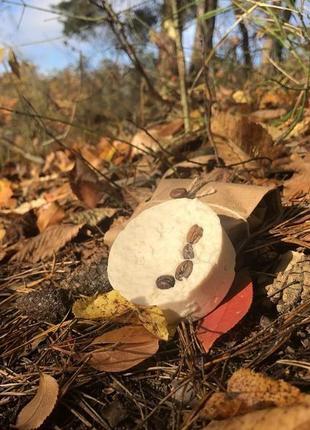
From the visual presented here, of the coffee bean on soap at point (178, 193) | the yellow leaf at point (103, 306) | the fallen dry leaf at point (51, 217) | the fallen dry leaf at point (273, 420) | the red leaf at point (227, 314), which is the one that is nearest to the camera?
the fallen dry leaf at point (273, 420)

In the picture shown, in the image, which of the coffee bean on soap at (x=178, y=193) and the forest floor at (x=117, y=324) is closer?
the forest floor at (x=117, y=324)

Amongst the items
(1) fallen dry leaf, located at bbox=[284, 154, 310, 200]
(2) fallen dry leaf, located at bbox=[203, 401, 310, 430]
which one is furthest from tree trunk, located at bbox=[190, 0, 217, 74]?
(2) fallen dry leaf, located at bbox=[203, 401, 310, 430]

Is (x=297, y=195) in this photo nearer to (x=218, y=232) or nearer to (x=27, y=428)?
(x=218, y=232)

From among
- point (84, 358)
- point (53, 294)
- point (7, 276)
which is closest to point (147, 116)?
point (7, 276)

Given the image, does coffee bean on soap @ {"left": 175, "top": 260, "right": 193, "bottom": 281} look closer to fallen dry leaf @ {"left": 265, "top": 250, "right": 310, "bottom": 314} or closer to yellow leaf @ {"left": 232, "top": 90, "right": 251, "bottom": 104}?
fallen dry leaf @ {"left": 265, "top": 250, "right": 310, "bottom": 314}

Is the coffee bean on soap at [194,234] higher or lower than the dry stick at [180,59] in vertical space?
lower

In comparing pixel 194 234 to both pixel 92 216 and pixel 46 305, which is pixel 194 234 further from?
pixel 92 216

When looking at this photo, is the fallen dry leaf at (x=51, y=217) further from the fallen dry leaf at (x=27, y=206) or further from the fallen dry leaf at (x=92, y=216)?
the fallen dry leaf at (x=27, y=206)

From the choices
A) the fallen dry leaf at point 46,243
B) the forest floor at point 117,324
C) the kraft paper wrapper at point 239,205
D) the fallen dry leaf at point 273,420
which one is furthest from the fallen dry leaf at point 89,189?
the fallen dry leaf at point 273,420
